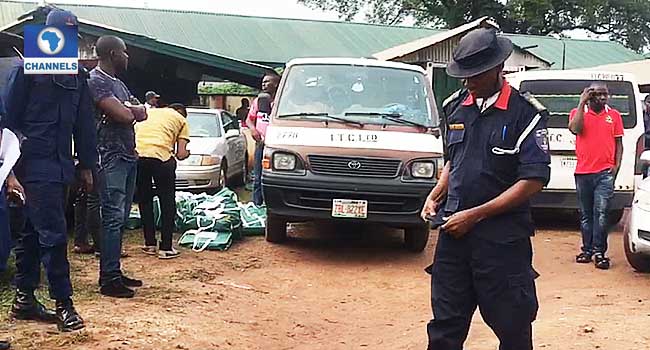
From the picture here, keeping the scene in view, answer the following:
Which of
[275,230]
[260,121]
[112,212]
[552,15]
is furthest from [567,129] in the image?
[552,15]

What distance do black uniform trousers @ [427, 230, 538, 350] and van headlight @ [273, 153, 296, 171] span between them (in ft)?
13.7

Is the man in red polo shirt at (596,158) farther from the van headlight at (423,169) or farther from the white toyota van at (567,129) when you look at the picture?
the white toyota van at (567,129)

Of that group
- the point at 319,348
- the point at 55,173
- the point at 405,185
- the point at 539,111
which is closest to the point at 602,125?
the point at 405,185

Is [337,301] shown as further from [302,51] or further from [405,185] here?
[302,51]

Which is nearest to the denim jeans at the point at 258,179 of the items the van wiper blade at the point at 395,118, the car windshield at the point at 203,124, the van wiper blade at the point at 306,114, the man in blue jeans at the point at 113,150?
the van wiper blade at the point at 306,114

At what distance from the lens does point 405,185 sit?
783 cm

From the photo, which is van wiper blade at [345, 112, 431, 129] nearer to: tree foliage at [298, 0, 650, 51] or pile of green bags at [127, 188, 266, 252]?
pile of green bags at [127, 188, 266, 252]

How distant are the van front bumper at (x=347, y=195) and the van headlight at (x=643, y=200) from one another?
6.29 feet

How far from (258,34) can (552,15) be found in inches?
821

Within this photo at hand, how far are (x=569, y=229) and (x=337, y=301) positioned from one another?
5.15 metres

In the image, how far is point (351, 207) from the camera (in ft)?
25.7

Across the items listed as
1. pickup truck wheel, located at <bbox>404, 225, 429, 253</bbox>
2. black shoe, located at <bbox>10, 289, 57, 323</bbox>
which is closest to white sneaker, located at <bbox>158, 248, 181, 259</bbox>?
pickup truck wheel, located at <bbox>404, 225, 429, 253</bbox>

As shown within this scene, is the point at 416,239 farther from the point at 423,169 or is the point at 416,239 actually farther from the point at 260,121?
the point at 260,121

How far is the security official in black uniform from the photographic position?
143 inches
